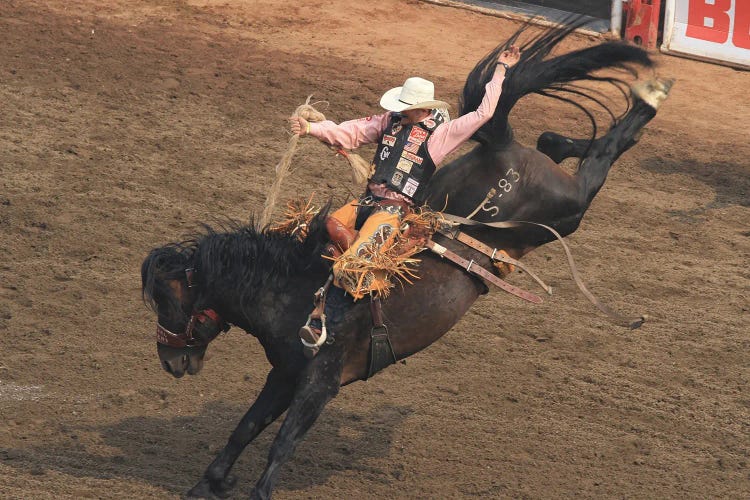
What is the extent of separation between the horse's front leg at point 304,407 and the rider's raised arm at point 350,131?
1.27 metres

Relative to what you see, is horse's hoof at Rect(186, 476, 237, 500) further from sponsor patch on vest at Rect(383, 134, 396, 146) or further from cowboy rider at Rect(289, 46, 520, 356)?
sponsor patch on vest at Rect(383, 134, 396, 146)

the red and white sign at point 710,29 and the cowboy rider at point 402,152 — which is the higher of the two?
the cowboy rider at point 402,152

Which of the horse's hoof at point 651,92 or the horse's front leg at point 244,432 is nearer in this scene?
the horse's front leg at point 244,432

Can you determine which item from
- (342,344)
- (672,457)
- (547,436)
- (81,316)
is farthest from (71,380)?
(672,457)

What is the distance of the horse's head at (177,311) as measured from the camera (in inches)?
254

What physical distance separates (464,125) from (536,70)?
744 mm

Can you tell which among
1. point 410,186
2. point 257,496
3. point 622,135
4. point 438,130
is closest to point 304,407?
point 257,496

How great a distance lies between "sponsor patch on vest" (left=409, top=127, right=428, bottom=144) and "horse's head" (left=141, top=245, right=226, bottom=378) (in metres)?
1.53

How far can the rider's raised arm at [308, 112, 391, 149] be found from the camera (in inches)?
259

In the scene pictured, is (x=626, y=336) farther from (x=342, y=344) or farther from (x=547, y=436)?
(x=342, y=344)

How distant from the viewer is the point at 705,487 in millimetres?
6938

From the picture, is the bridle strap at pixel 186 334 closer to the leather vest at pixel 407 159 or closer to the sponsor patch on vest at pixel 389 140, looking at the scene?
the leather vest at pixel 407 159

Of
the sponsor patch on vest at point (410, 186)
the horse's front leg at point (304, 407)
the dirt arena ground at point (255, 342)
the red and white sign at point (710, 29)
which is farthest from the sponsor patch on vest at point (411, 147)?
the red and white sign at point (710, 29)

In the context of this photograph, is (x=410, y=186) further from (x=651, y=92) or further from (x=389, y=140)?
(x=651, y=92)
